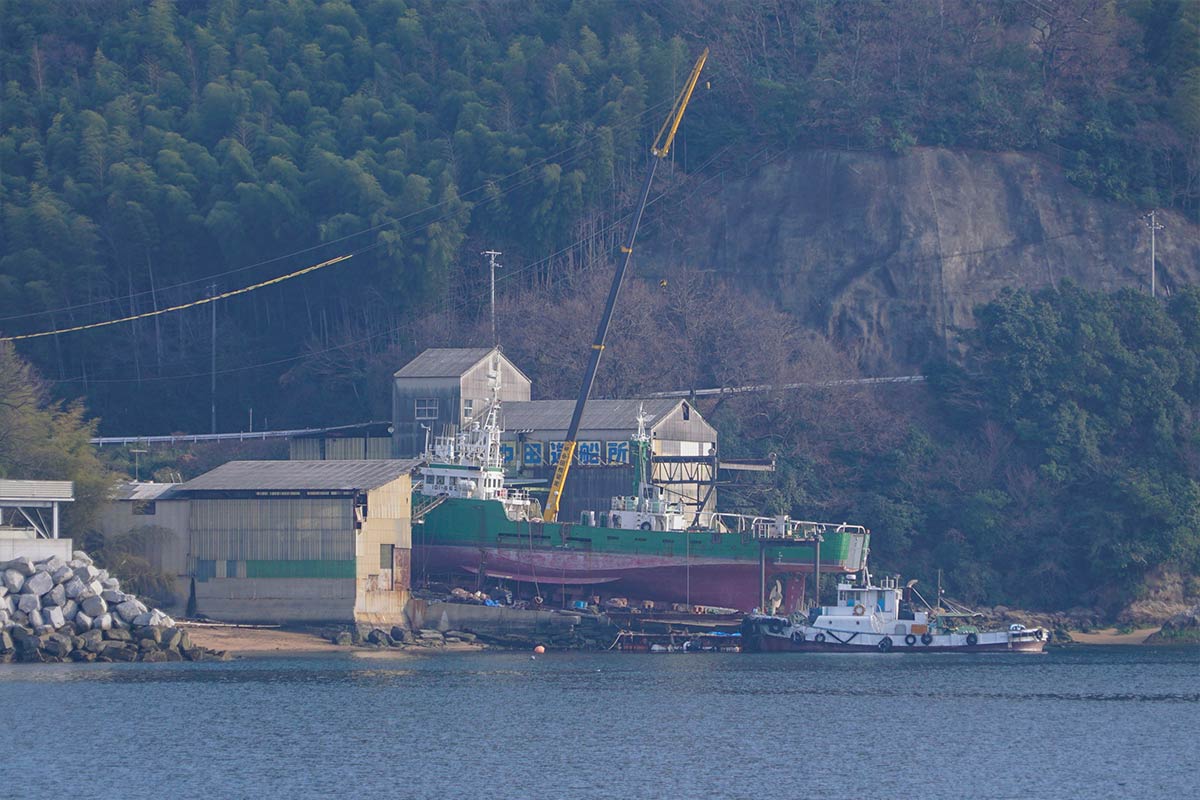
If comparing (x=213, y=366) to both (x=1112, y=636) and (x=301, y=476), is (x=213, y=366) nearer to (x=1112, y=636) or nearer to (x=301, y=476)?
(x=301, y=476)

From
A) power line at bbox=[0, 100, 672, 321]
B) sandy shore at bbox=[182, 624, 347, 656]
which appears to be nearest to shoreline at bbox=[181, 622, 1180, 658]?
sandy shore at bbox=[182, 624, 347, 656]

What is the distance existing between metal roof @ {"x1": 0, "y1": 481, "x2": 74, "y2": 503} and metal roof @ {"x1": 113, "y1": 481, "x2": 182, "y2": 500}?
3.90 metres

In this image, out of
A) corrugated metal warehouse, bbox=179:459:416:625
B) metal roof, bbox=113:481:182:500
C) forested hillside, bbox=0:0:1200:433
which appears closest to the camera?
corrugated metal warehouse, bbox=179:459:416:625

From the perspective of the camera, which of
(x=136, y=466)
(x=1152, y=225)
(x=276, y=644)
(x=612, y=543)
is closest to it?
(x=276, y=644)

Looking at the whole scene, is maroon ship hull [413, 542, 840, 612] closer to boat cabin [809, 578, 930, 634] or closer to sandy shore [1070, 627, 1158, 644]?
boat cabin [809, 578, 930, 634]

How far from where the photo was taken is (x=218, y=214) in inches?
3568

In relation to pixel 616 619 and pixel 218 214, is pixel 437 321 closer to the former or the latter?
pixel 218 214

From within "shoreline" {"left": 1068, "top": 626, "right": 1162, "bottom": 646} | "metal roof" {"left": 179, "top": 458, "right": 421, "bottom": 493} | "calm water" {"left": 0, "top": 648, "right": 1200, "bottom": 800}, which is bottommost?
"calm water" {"left": 0, "top": 648, "right": 1200, "bottom": 800}

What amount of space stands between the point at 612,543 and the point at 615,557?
544 mm

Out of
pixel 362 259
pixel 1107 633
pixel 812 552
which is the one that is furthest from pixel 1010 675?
pixel 362 259

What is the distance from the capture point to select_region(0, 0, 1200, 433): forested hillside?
90.9 metres

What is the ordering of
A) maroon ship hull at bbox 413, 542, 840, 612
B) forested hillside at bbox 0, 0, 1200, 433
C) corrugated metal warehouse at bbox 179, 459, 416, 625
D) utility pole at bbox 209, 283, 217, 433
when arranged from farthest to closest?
utility pole at bbox 209, 283, 217, 433
forested hillside at bbox 0, 0, 1200, 433
maroon ship hull at bbox 413, 542, 840, 612
corrugated metal warehouse at bbox 179, 459, 416, 625

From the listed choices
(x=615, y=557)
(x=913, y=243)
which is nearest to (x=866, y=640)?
(x=615, y=557)

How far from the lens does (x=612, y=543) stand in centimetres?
6556
